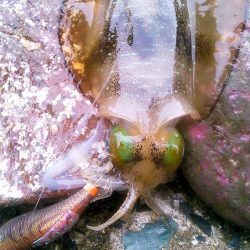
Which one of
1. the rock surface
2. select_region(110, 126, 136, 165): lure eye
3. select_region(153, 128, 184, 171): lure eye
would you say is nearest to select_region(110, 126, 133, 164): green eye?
select_region(110, 126, 136, 165): lure eye

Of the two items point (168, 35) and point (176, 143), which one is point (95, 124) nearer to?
point (176, 143)

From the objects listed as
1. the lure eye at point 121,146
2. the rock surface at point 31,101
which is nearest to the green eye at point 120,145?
the lure eye at point 121,146

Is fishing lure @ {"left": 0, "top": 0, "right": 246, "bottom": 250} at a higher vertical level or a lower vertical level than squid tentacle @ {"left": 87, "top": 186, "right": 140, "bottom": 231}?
higher

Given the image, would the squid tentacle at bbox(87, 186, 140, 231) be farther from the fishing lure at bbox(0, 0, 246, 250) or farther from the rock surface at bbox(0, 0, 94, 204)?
the rock surface at bbox(0, 0, 94, 204)

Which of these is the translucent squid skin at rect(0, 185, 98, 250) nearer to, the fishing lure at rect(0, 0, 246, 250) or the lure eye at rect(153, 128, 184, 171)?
the fishing lure at rect(0, 0, 246, 250)

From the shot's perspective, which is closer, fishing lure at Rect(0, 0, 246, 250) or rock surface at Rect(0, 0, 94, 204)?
fishing lure at Rect(0, 0, 246, 250)

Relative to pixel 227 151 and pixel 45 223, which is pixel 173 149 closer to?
pixel 227 151
